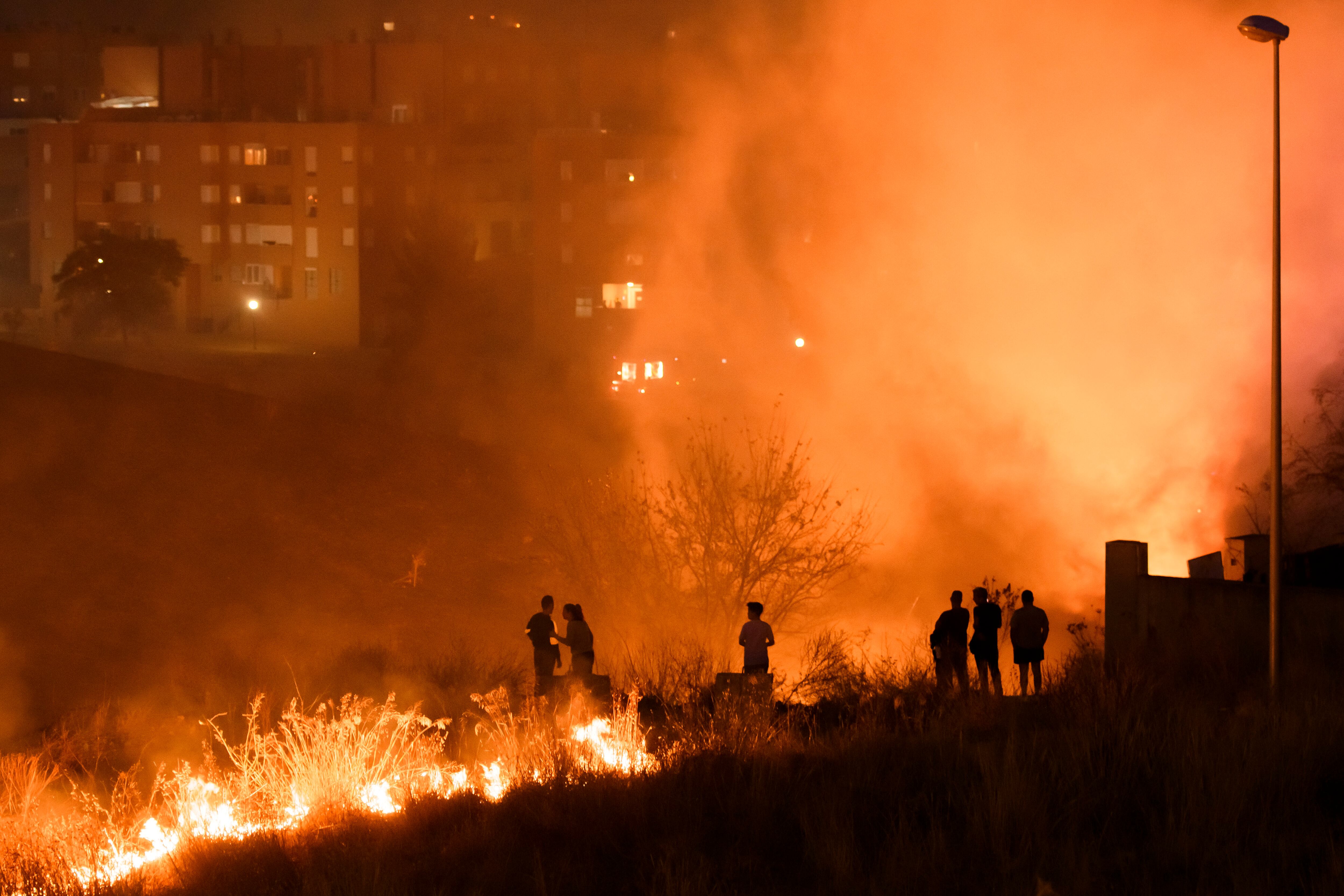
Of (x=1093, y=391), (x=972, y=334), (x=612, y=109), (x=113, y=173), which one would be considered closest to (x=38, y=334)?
(x=113, y=173)

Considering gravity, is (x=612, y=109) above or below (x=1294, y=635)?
above

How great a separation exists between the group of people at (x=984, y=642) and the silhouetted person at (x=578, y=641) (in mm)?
3587

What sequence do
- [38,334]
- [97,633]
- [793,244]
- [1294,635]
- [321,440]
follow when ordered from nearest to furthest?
1. [1294,635]
2. [97,633]
3. [321,440]
4. [793,244]
5. [38,334]

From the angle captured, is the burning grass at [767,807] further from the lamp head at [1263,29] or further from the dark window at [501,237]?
the dark window at [501,237]

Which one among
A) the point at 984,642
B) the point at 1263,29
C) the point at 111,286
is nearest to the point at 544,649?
the point at 984,642

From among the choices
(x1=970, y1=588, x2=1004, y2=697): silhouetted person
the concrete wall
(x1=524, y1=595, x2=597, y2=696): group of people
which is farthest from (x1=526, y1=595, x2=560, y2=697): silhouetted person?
the concrete wall

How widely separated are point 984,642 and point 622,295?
46.4 m

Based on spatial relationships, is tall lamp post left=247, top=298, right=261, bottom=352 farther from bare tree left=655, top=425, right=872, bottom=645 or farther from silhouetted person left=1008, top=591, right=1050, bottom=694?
silhouetted person left=1008, top=591, right=1050, bottom=694

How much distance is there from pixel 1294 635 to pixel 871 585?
13408 mm

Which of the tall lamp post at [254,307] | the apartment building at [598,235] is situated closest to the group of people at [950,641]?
the apartment building at [598,235]

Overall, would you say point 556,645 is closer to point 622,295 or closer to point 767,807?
point 767,807

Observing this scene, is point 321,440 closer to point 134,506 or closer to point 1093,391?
point 134,506

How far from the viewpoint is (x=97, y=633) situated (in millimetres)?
21359

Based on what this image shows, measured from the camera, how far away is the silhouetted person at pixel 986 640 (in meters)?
14.0
